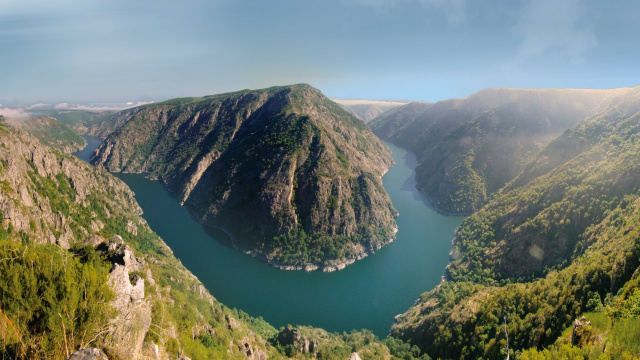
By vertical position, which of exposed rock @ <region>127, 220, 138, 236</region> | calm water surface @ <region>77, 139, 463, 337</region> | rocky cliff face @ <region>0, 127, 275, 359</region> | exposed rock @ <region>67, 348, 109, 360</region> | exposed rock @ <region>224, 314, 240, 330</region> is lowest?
calm water surface @ <region>77, 139, 463, 337</region>

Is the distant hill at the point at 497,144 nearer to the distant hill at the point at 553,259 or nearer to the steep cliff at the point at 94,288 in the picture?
the distant hill at the point at 553,259

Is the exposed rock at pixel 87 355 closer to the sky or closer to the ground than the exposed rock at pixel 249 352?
closer to the sky

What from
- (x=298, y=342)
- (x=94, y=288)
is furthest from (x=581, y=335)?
(x=298, y=342)

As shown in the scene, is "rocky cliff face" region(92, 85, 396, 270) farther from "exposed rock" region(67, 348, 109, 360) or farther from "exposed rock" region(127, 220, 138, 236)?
"exposed rock" region(67, 348, 109, 360)

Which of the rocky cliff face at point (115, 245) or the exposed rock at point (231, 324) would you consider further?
the exposed rock at point (231, 324)

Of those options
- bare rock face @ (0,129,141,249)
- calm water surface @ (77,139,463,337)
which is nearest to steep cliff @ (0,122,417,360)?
bare rock face @ (0,129,141,249)

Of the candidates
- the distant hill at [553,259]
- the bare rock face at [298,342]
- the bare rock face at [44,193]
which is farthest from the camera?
the bare rock face at [44,193]

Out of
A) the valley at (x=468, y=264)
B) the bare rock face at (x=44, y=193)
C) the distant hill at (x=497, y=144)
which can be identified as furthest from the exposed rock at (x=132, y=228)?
the distant hill at (x=497, y=144)
